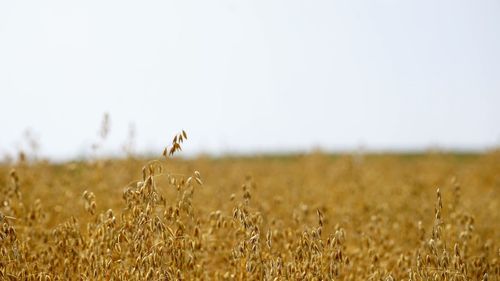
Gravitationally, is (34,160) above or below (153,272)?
above

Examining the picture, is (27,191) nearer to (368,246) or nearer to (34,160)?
(34,160)

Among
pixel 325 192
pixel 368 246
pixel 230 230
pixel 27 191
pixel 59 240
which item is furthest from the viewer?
pixel 325 192

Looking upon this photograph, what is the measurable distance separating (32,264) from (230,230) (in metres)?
2.02

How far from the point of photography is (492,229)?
7488mm

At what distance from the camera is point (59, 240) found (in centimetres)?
459

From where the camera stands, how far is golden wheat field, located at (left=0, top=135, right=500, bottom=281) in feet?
13.0

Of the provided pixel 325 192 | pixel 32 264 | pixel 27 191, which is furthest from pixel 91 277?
pixel 325 192

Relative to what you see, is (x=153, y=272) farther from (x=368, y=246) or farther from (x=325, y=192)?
(x=325, y=192)

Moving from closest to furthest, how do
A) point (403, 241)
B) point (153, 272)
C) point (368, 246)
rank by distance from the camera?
point (153, 272) < point (368, 246) < point (403, 241)

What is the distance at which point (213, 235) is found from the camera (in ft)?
17.6

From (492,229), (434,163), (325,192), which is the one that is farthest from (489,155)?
(492,229)

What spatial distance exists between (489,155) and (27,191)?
1191cm

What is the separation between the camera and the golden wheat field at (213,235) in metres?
3.95

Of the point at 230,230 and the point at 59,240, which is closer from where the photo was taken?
the point at 59,240
